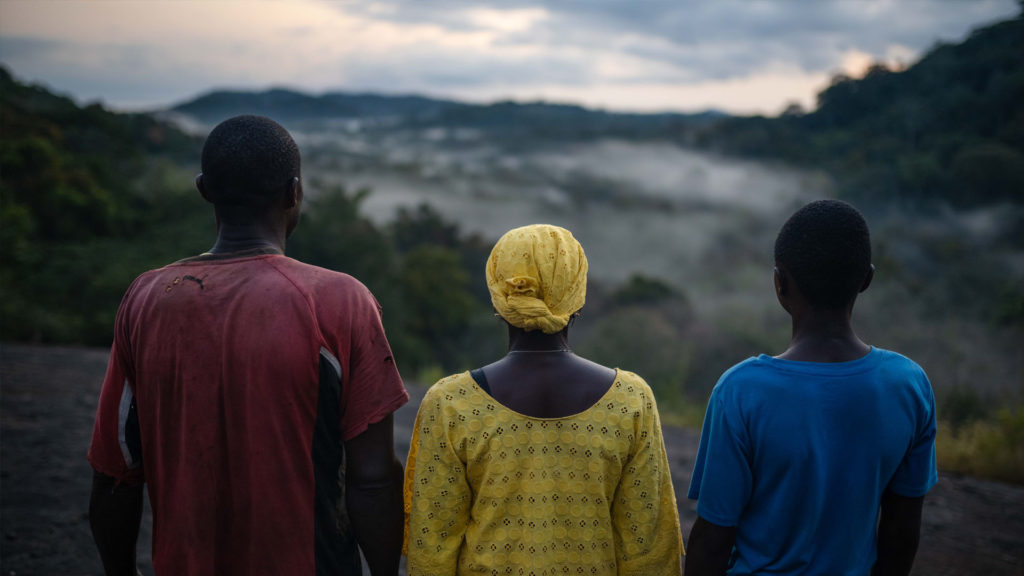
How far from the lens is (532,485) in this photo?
1958mm

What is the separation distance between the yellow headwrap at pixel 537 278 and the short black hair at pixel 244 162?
2.15ft

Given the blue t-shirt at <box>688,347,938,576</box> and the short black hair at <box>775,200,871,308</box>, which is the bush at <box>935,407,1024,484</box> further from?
the short black hair at <box>775,200,871,308</box>

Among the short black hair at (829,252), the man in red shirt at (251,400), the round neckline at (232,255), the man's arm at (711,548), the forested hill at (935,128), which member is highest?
the forested hill at (935,128)

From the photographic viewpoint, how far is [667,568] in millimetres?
2068

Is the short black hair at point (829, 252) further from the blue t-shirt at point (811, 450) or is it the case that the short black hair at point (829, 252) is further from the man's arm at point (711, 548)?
the man's arm at point (711, 548)

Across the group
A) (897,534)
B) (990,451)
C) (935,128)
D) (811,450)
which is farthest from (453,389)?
(935,128)

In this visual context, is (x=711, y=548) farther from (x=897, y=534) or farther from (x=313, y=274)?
(x=313, y=274)

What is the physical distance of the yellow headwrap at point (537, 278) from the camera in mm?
1962

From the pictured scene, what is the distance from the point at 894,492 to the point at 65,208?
22485 millimetres

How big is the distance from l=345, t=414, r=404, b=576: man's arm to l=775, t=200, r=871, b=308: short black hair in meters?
1.18

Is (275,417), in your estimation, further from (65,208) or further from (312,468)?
(65,208)

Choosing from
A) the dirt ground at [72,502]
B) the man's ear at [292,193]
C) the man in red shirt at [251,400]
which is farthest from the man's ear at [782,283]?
the dirt ground at [72,502]

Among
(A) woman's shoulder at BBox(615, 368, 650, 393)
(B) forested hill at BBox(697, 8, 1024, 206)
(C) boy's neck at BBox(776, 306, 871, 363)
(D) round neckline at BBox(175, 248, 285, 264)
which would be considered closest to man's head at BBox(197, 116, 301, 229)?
(D) round neckline at BBox(175, 248, 285, 264)

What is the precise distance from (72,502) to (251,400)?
13.2ft
